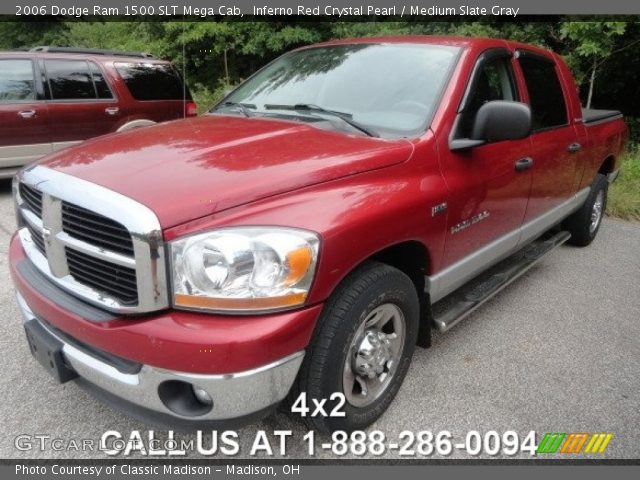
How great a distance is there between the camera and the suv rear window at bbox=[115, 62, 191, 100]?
7.23 metres

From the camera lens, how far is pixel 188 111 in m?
7.36

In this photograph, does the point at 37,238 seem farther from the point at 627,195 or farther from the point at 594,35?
the point at 594,35

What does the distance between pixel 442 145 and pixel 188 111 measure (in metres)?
5.52

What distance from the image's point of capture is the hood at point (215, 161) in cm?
189

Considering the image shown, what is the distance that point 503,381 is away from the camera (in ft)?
9.66

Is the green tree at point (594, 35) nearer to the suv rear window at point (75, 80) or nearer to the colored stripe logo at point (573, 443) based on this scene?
the suv rear window at point (75, 80)

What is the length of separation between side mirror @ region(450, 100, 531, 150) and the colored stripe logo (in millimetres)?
1509

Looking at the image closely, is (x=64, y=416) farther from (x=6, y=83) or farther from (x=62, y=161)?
(x=6, y=83)

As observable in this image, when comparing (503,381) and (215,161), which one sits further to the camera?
(503,381)

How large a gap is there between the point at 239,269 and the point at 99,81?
6.20 m

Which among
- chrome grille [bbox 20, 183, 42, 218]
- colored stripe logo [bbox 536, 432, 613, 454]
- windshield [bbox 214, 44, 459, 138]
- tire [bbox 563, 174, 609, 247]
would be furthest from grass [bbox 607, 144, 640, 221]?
chrome grille [bbox 20, 183, 42, 218]

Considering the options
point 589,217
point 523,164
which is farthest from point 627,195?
point 523,164

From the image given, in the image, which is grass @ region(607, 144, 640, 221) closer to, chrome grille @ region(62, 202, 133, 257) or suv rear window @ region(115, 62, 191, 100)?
suv rear window @ region(115, 62, 191, 100)

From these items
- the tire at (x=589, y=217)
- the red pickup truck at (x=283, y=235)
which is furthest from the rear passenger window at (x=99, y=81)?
the tire at (x=589, y=217)
